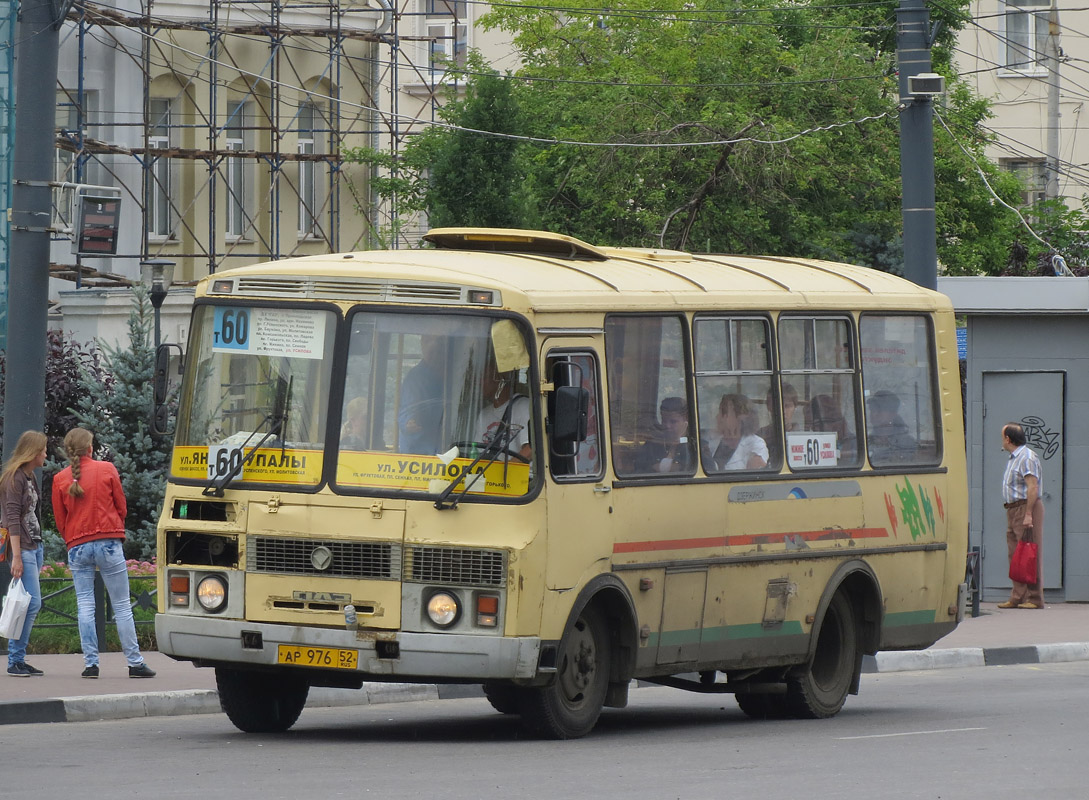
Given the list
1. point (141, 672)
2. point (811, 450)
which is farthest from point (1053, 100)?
point (141, 672)

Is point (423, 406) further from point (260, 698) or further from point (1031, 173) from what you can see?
point (1031, 173)

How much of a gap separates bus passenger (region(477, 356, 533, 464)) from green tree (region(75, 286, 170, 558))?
37.1ft

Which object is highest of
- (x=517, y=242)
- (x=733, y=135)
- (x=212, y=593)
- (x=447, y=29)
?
(x=447, y=29)

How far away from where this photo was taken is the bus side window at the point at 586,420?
1048 cm

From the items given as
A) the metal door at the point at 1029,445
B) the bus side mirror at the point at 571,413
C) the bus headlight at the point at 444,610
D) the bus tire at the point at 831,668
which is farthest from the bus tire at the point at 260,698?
the metal door at the point at 1029,445

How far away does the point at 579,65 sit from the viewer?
37438 millimetres

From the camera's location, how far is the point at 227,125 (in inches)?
1444

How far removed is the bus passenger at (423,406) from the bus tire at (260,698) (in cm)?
173

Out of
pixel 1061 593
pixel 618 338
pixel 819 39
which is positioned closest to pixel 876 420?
pixel 618 338

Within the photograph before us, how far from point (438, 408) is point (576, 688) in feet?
5.83

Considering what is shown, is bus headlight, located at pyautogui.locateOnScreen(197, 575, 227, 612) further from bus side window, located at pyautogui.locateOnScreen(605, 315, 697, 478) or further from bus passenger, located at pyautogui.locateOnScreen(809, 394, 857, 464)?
bus passenger, located at pyautogui.locateOnScreen(809, 394, 857, 464)

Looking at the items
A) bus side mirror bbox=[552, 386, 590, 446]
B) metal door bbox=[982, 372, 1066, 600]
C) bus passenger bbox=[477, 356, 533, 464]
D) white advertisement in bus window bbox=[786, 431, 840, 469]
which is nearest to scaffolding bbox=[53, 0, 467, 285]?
metal door bbox=[982, 372, 1066, 600]

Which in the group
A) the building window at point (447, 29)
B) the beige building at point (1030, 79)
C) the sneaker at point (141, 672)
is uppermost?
the building window at point (447, 29)

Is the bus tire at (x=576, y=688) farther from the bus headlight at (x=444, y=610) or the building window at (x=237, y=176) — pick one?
the building window at (x=237, y=176)
